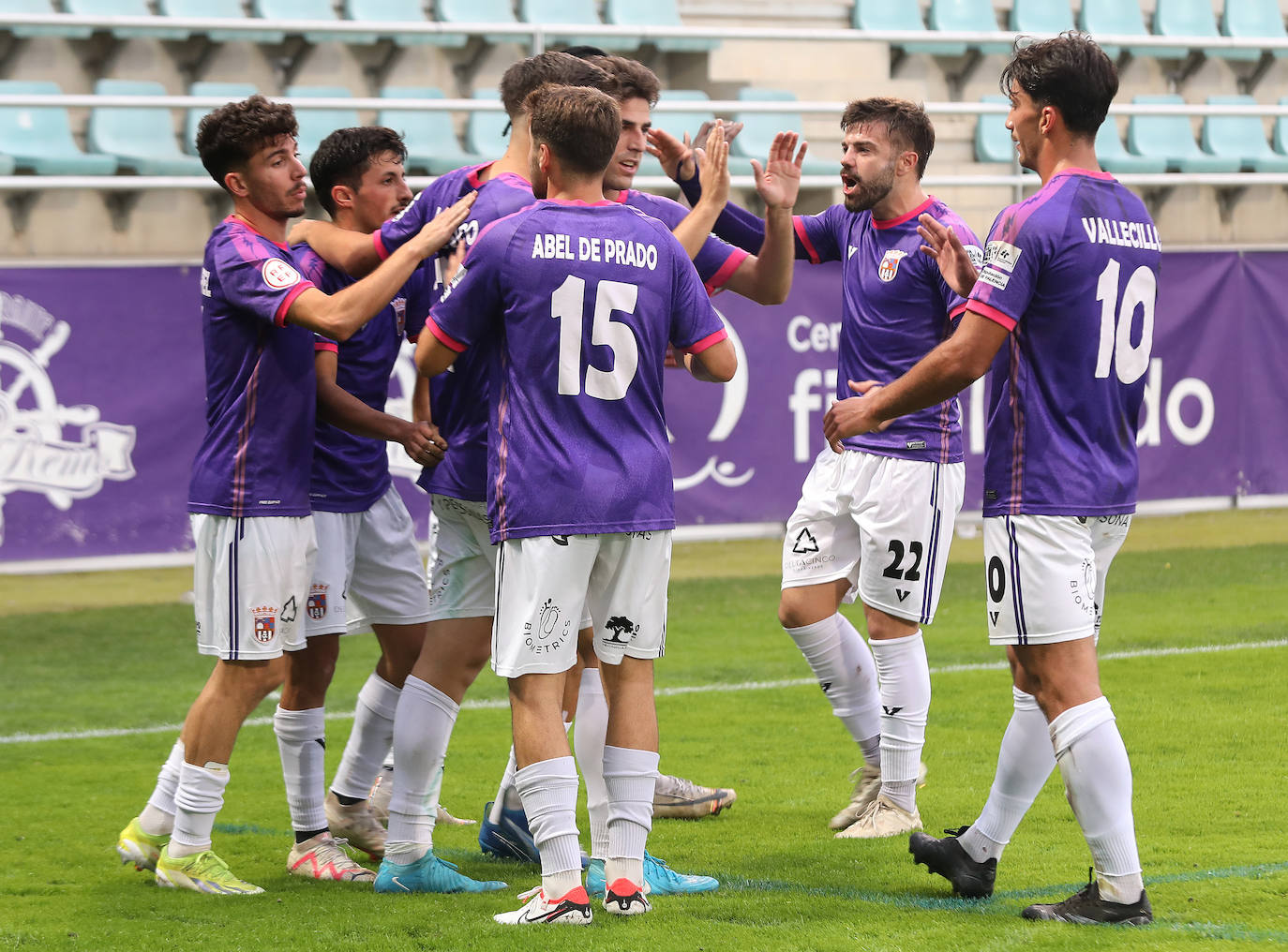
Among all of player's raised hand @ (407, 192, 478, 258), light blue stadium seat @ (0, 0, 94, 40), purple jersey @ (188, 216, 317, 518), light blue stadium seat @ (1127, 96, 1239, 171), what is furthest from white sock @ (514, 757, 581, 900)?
light blue stadium seat @ (1127, 96, 1239, 171)

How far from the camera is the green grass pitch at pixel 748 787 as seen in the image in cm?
366

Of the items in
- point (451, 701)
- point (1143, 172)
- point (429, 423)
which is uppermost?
point (1143, 172)

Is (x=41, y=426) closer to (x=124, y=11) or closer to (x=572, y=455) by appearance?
(x=124, y=11)

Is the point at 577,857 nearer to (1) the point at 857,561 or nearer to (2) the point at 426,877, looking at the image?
(2) the point at 426,877

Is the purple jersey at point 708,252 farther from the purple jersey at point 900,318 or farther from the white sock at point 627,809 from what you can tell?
the white sock at point 627,809

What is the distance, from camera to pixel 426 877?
4.14m

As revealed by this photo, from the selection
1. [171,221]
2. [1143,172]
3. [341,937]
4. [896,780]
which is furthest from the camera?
[1143,172]

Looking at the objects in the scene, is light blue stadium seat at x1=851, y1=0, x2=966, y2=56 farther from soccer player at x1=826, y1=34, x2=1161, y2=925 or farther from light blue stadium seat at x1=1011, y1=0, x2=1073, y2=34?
Answer: soccer player at x1=826, y1=34, x2=1161, y2=925

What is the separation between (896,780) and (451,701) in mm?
1466

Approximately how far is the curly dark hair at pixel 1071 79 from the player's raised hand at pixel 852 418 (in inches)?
32.1

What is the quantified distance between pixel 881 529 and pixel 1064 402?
4.40ft

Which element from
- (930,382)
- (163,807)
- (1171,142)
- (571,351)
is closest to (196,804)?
(163,807)

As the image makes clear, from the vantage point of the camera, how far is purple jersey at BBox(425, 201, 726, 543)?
368 cm

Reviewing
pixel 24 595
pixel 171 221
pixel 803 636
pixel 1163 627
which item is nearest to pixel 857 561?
pixel 803 636
